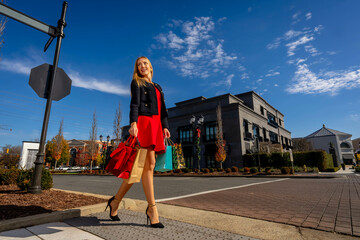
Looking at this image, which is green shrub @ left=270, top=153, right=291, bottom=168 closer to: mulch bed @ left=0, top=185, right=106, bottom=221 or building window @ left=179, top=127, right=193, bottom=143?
building window @ left=179, top=127, right=193, bottom=143

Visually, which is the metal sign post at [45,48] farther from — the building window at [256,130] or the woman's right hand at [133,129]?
the building window at [256,130]

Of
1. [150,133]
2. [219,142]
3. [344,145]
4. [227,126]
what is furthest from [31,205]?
[344,145]

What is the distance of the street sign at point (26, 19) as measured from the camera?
365 centimetres

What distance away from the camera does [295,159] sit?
2458 cm

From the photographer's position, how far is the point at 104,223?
2695 millimetres

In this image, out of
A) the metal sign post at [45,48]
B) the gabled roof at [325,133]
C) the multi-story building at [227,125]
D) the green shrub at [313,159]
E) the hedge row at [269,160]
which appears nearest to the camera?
the metal sign post at [45,48]

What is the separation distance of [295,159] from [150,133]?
27.1 metres

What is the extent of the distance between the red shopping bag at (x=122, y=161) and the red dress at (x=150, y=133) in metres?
0.19

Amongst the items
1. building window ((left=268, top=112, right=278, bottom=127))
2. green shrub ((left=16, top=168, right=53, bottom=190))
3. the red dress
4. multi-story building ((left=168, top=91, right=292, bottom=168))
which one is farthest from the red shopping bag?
building window ((left=268, top=112, right=278, bottom=127))

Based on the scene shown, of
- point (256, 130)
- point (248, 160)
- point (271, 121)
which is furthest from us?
A: point (271, 121)

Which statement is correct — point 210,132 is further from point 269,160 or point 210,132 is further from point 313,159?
point 313,159

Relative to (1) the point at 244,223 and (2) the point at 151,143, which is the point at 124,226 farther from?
(1) the point at 244,223

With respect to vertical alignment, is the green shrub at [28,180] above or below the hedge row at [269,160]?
below

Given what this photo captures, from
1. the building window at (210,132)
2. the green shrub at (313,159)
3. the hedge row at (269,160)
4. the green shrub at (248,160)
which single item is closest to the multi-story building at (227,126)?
the building window at (210,132)
